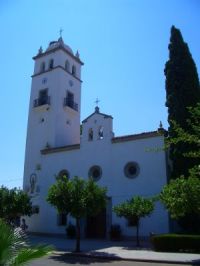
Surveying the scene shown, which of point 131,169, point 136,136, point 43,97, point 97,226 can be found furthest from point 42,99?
point 97,226

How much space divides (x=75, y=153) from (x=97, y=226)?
7079 millimetres

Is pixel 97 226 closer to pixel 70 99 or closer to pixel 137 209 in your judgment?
pixel 137 209

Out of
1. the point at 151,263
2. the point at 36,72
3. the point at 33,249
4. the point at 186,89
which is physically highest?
the point at 36,72

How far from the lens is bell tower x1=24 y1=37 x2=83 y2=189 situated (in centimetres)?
3512

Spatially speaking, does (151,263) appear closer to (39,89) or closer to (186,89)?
(186,89)

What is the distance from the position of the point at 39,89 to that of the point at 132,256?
82.5ft

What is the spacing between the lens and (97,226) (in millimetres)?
29188

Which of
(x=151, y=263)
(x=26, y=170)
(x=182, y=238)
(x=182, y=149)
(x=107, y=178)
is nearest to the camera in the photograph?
(x=151, y=263)

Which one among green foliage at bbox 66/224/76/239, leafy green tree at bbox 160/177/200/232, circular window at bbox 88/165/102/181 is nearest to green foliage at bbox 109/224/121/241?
green foliage at bbox 66/224/76/239

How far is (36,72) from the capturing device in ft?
130

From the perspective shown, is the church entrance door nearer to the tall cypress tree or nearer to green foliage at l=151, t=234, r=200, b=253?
the tall cypress tree

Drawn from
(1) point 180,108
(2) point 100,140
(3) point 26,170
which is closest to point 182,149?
(1) point 180,108

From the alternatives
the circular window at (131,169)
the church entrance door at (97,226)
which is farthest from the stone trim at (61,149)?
the church entrance door at (97,226)

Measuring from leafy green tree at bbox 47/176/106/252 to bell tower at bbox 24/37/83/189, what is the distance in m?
13.5
